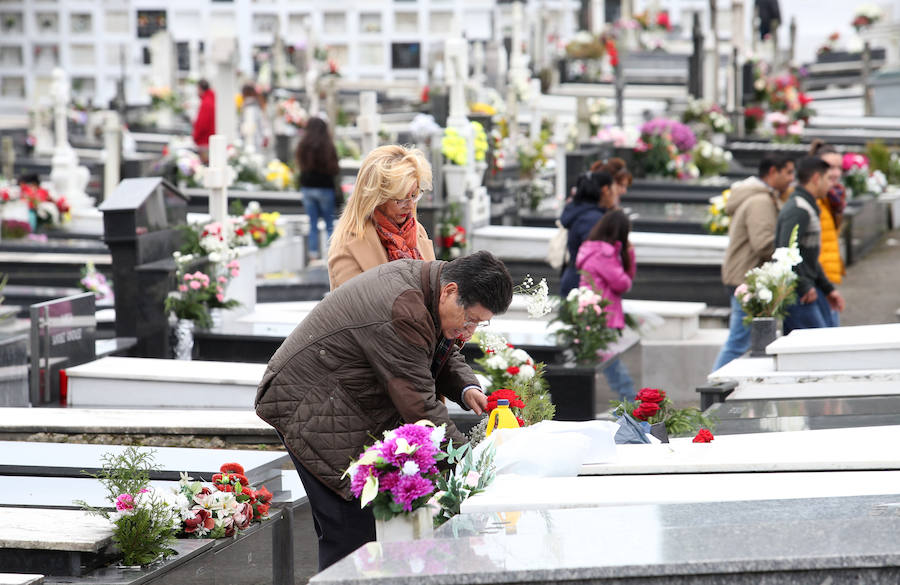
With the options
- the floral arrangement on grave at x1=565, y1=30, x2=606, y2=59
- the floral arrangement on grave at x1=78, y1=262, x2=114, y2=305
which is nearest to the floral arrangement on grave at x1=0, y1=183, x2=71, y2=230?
the floral arrangement on grave at x1=78, y1=262, x2=114, y2=305

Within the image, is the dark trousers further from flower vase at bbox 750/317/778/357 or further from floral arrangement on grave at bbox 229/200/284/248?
floral arrangement on grave at bbox 229/200/284/248

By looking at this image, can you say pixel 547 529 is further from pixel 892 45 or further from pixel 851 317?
pixel 892 45

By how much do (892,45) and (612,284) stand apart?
1776cm

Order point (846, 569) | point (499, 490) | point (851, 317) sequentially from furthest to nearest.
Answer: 1. point (851, 317)
2. point (499, 490)
3. point (846, 569)

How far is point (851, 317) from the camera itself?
34.1 ft

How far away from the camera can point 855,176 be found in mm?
14039

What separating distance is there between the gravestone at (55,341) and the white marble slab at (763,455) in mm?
3510

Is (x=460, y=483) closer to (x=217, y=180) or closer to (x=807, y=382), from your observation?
(x=807, y=382)

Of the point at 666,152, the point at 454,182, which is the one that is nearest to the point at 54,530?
the point at 454,182

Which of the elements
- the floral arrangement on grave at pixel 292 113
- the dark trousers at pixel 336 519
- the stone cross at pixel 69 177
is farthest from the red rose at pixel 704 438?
the floral arrangement on grave at pixel 292 113

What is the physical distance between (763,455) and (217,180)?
517 cm

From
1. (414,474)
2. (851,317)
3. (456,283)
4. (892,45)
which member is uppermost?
(892,45)

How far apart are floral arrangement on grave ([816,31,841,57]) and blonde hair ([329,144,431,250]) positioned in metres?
23.9

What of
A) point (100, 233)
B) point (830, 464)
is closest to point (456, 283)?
point (830, 464)
